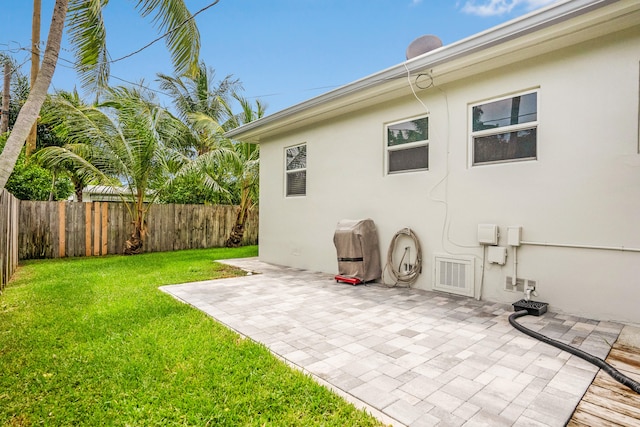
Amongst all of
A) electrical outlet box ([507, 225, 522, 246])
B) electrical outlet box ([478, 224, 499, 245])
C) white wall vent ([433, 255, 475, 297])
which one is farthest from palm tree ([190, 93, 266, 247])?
electrical outlet box ([507, 225, 522, 246])

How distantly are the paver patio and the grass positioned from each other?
0.24 m

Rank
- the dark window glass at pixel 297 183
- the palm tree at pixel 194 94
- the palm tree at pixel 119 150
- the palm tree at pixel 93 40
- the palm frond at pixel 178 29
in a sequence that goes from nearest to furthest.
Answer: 1. the palm tree at pixel 93 40
2. the palm frond at pixel 178 29
3. the dark window glass at pixel 297 183
4. the palm tree at pixel 119 150
5. the palm tree at pixel 194 94

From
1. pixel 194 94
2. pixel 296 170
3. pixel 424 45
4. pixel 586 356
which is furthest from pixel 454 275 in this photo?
pixel 194 94

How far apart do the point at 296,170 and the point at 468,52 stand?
431 centimetres

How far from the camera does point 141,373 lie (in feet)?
7.73

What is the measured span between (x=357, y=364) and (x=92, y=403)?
174cm

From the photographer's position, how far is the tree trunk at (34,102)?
292cm

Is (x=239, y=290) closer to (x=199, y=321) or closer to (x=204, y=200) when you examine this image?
(x=199, y=321)

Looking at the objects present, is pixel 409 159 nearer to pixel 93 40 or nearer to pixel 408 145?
pixel 408 145

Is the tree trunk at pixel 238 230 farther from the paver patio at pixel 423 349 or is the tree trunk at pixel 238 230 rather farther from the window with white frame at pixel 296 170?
the paver patio at pixel 423 349

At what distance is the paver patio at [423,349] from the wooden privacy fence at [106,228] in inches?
232

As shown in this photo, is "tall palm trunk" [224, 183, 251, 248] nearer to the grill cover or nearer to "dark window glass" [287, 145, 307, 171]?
"dark window glass" [287, 145, 307, 171]

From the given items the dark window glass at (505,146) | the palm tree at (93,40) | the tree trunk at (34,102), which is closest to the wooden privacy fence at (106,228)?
the palm tree at (93,40)

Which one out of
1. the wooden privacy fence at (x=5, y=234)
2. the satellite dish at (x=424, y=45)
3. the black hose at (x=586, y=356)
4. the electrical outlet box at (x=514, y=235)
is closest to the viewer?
the black hose at (x=586, y=356)
